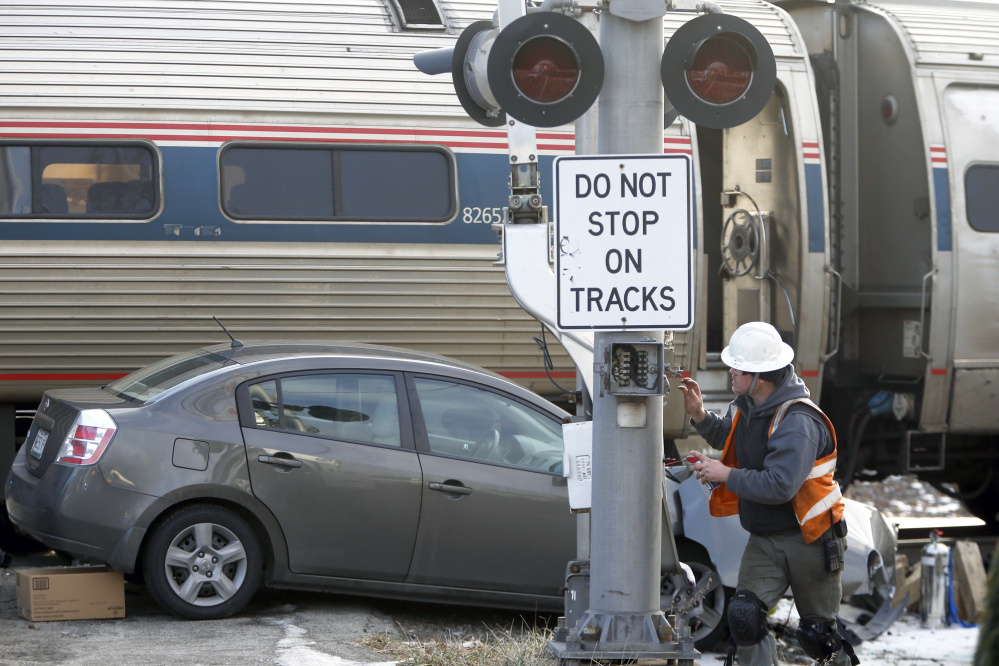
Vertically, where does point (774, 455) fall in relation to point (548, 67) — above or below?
below

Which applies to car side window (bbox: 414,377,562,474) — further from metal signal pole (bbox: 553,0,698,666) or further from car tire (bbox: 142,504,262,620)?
metal signal pole (bbox: 553,0,698,666)

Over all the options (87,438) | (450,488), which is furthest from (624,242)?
(87,438)

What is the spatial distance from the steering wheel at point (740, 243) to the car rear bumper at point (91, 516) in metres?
5.13

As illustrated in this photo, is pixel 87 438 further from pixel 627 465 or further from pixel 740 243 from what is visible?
pixel 740 243

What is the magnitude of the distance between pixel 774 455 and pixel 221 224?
4.74m

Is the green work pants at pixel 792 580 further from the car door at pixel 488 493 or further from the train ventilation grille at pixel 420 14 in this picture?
the train ventilation grille at pixel 420 14

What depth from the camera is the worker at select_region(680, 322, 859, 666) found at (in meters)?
4.88

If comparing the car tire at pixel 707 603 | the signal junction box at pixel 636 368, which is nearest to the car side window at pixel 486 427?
the car tire at pixel 707 603

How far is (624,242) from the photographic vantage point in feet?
14.4

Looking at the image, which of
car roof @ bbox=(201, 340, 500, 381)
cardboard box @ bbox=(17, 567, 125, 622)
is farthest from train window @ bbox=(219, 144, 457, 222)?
cardboard box @ bbox=(17, 567, 125, 622)

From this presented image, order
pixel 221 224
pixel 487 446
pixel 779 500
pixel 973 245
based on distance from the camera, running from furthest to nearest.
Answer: pixel 973 245
pixel 221 224
pixel 487 446
pixel 779 500

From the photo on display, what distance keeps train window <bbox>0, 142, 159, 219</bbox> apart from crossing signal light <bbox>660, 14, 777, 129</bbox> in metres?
→ 4.89

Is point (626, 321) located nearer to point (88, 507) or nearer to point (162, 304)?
point (88, 507)

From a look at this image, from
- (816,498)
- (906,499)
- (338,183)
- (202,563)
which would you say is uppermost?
(338,183)
